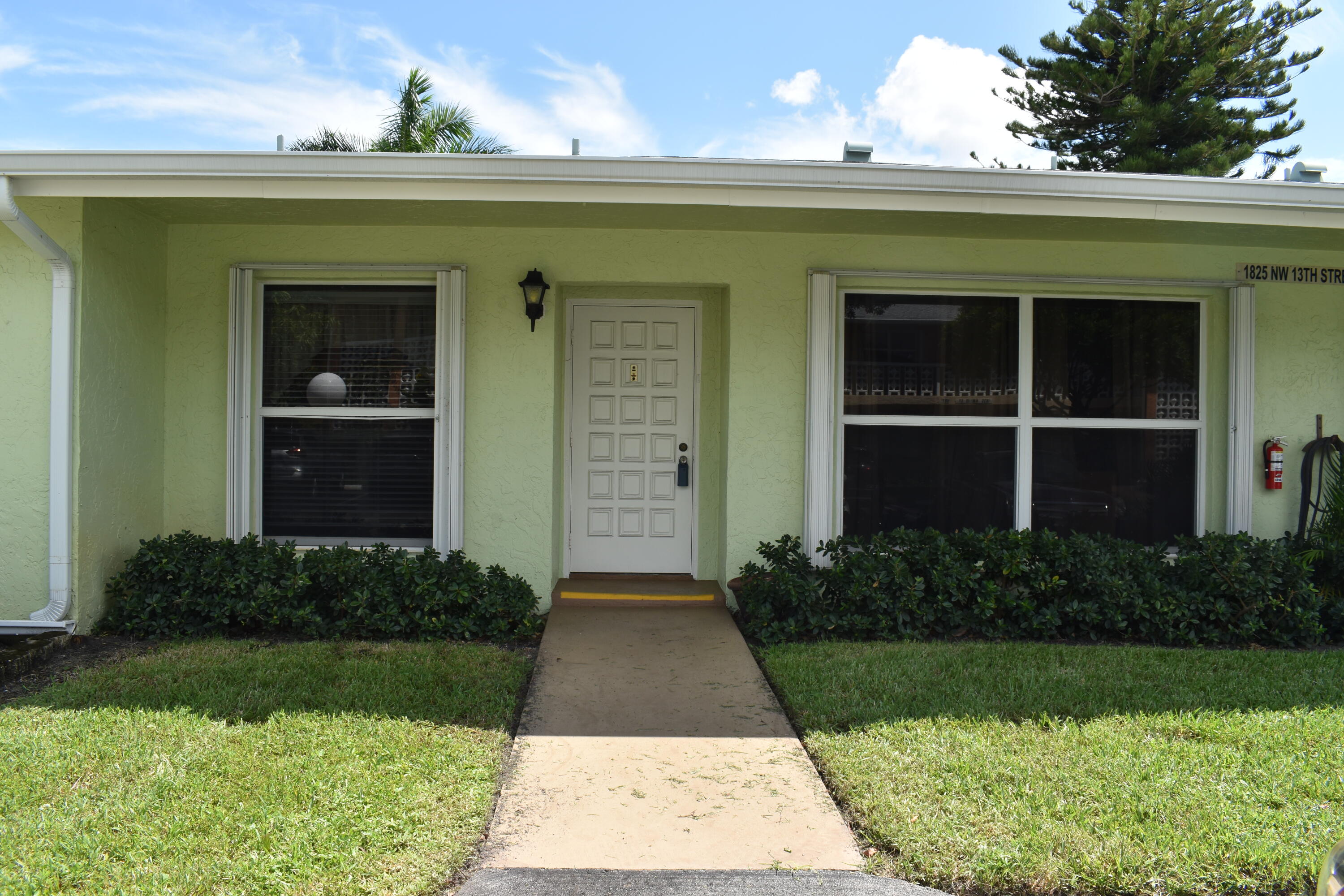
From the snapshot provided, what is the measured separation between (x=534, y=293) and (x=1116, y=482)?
4360mm

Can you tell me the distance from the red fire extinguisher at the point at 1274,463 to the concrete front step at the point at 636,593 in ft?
13.2

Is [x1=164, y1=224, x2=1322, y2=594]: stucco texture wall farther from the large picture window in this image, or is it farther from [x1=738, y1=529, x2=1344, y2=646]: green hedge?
[x1=738, y1=529, x2=1344, y2=646]: green hedge

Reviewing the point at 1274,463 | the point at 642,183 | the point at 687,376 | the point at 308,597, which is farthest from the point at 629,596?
the point at 1274,463

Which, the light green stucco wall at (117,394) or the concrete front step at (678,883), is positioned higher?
the light green stucco wall at (117,394)

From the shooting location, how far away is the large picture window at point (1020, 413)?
6.23 metres

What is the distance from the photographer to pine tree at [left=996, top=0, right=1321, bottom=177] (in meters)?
15.3

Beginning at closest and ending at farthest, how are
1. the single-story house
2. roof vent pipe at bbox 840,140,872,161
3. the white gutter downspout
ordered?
the white gutter downspout
roof vent pipe at bbox 840,140,872,161
the single-story house

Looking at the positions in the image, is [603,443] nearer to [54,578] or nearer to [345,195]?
[345,195]

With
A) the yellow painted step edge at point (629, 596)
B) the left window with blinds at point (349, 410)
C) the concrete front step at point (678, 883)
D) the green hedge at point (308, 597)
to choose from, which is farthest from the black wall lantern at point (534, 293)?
the concrete front step at point (678, 883)

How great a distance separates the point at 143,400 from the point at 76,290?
35.0 inches

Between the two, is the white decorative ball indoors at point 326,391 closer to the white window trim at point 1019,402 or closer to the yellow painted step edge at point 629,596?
the yellow painted step edge at point 629,596

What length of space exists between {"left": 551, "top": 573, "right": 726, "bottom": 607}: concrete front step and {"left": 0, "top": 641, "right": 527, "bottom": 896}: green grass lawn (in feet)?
4.15

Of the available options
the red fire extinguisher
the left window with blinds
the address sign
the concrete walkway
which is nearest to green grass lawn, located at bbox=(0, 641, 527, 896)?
the concrete walkway

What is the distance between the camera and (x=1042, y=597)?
5617 mm
